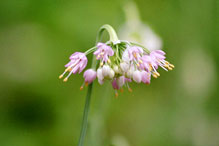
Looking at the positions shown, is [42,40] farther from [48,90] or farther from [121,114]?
[121,114]

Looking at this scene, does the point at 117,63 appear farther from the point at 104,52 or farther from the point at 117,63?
the point at 104,52

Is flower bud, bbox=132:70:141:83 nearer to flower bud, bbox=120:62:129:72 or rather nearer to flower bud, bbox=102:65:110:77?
flower bud, bbox=120:62:129:72

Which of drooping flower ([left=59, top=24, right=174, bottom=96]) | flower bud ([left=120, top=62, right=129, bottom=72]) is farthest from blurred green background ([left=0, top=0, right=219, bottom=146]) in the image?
flower bud ([left=120, top=62, right=129, bottom=72])

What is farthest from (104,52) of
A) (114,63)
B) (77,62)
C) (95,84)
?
(95,84)

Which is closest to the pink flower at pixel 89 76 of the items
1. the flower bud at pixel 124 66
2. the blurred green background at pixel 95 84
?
the flower bud at pixel 124 66

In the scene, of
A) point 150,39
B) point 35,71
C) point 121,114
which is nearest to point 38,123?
point 35,71

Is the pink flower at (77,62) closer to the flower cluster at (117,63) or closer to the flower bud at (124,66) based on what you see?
the flower cluster at (117,63)
